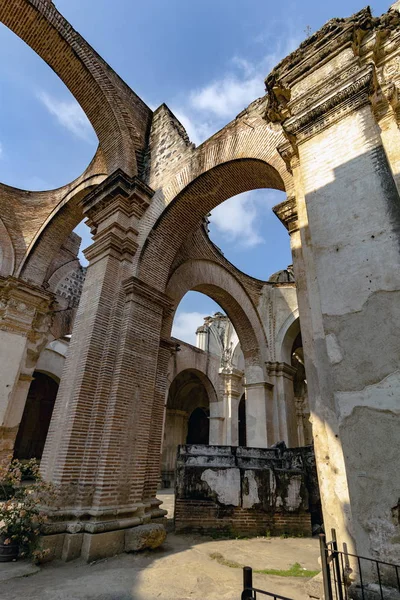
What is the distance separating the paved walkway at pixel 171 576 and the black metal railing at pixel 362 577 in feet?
4.42

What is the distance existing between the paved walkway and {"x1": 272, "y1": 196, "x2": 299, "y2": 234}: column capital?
355cm

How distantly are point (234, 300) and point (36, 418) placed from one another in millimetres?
10489

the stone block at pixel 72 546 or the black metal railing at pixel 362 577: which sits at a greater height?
the black metal railing at pixel 362 577

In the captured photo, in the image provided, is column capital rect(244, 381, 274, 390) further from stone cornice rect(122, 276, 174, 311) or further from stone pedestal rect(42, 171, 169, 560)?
stone cornice rect(122, 276, 174, 311)

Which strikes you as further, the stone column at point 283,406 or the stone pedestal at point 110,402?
the stone column at point 283,406

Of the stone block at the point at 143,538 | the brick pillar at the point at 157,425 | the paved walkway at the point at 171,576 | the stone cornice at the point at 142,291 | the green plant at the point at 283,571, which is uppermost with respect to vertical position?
the stone cornice at the point at 142,291

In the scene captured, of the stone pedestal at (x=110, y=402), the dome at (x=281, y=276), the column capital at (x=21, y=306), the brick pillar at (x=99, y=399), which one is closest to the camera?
the stone pedestal at (x=110, y=402)

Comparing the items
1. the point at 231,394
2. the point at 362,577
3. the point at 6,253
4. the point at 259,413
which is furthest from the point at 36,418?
the point at 362,577

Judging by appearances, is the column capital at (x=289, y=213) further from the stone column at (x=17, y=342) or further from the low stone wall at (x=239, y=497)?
the stone column at (x=17, y=342)

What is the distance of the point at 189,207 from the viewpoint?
20.8ft

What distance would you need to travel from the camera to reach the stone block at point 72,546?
12.0ft

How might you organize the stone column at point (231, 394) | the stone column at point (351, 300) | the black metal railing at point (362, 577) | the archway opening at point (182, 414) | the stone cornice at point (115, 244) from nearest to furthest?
the black metal railing at point (362, 577) → the stone column at point (351, 300) → the stone cornice at point (115, 244) → the stone column at point (231, 394) → the archway opening at point (182, 414)

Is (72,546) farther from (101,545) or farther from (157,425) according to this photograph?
(157,425)

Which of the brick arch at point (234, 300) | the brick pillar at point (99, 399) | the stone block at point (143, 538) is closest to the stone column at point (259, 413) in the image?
the brick arch at point (234, 300)
